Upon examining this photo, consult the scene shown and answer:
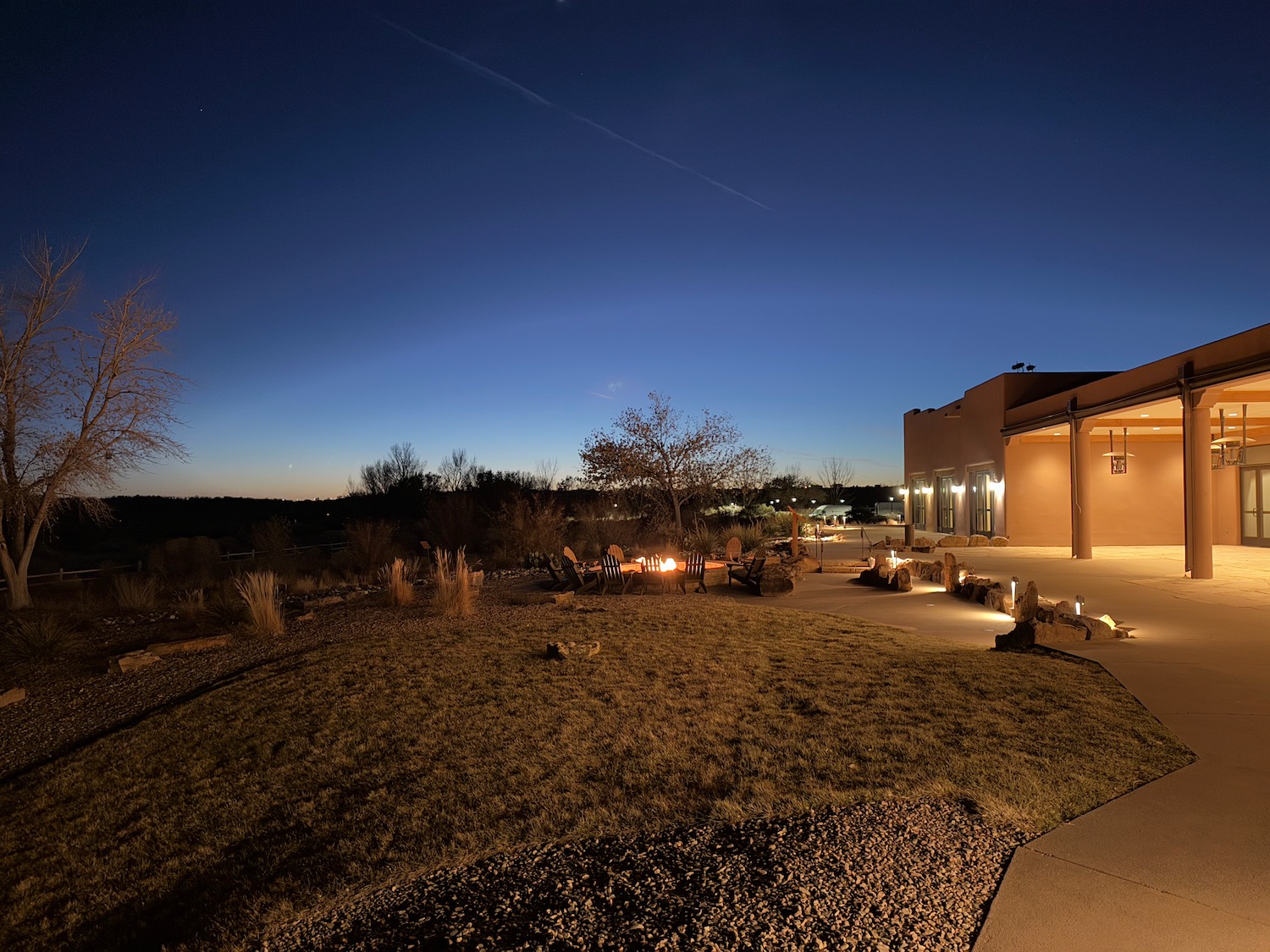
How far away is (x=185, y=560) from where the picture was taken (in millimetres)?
20719

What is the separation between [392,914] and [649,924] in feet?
3.73

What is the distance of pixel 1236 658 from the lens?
7.04m

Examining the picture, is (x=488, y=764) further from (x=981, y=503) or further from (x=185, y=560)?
(x=981, y=503)

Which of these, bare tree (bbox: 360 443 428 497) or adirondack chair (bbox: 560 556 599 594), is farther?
bare tree (bbox: 360 443 428 497)

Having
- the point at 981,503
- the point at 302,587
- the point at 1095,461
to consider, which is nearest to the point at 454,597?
the point at 302,587

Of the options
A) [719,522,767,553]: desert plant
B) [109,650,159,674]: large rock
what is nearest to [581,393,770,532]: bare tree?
[719,522,767,553]: desert plant

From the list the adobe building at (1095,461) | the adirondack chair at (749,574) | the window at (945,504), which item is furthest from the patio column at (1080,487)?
the adirondack chair at (749,574)

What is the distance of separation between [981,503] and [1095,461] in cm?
341

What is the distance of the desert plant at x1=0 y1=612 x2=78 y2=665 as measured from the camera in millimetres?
8680

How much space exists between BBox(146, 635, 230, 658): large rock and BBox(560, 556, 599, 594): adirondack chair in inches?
206

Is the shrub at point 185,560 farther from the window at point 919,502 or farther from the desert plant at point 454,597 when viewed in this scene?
the window at point 919,502

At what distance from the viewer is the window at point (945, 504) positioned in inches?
1056

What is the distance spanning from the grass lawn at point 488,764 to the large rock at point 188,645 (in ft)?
6.64

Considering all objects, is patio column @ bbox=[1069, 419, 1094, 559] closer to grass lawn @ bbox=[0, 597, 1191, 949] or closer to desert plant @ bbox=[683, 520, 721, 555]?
desert plant @ bbox=[683, 520, 721, 555]
